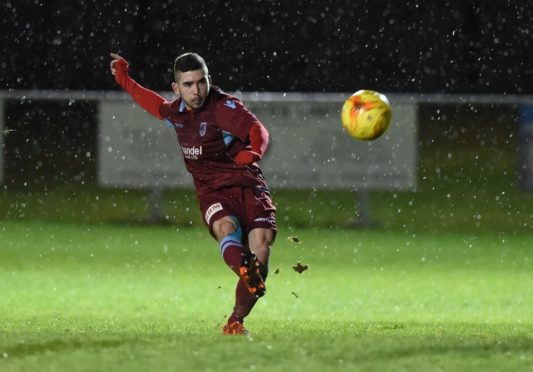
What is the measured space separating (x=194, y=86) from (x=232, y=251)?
104cm

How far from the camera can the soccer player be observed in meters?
8.59

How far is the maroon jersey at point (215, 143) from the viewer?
8750mm

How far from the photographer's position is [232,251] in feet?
27.5

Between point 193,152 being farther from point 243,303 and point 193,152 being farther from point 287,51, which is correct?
point 287,51

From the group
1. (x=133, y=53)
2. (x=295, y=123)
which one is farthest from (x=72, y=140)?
(x=295, y=123)

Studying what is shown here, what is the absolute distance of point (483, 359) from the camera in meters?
6.87

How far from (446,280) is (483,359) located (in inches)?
270

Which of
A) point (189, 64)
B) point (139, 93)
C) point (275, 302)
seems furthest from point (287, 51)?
point (189, 64)

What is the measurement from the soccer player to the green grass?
58cm

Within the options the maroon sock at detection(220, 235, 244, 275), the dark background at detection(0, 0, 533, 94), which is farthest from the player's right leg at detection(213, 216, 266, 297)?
the dark background at detection(0, 0, 533, 94)

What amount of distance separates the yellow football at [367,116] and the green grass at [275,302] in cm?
126

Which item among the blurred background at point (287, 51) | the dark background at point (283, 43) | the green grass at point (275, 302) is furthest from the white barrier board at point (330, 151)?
the dark background at point (283, 43)

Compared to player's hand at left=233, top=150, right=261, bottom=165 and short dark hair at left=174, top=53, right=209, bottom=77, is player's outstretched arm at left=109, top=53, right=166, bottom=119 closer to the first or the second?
short dark hair at left=174, top=53, right=209, bottom=77

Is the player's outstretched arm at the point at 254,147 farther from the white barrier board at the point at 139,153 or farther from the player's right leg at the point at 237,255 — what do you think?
the white barrier board at the point at 139,153
